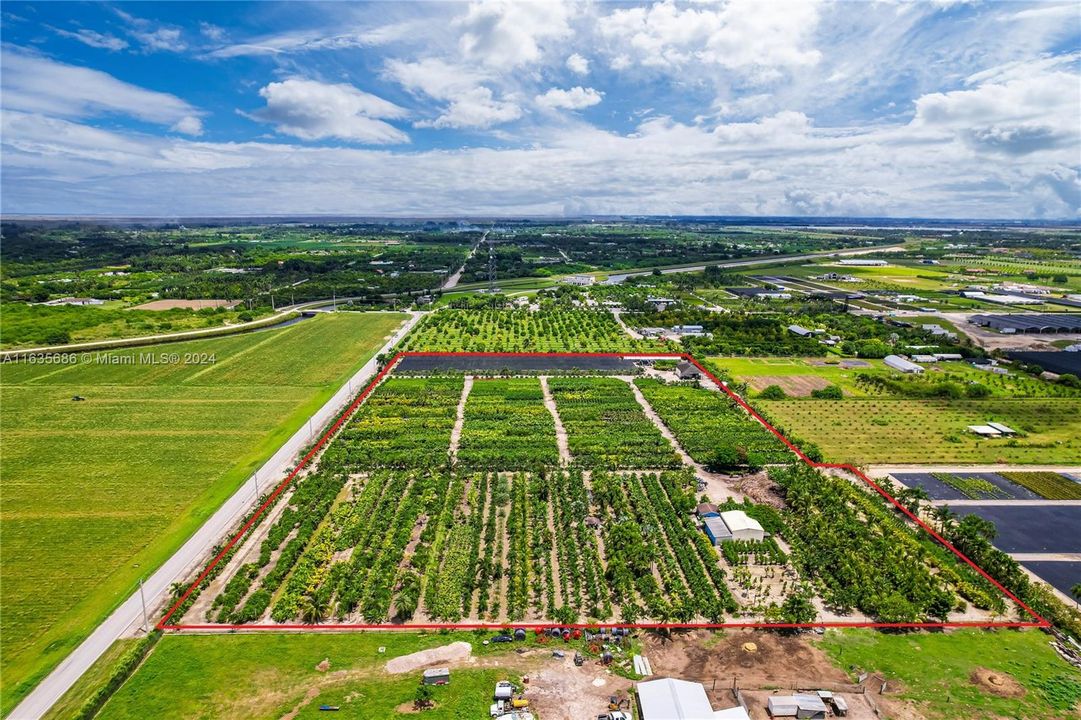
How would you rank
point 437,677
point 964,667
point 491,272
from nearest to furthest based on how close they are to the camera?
1. point 437,677
2. point 964,667
3. point 491,272

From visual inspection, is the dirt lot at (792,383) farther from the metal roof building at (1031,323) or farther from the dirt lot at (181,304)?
the dirt lot at (181,304)

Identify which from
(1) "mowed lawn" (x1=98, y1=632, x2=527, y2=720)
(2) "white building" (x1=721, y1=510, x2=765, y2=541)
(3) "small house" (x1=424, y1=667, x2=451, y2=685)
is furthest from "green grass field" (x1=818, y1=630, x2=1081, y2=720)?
(3) "small house" (x1=424, y1=667, x2=451, y2=685)

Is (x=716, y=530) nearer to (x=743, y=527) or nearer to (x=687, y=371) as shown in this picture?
(x=743, y=527)

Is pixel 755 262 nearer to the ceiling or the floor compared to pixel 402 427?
nearer to the ceiling

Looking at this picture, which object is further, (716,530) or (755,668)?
(716,530)

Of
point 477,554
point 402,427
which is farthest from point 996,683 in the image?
point 402,427

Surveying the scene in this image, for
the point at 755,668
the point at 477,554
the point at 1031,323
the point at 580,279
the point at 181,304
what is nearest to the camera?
the point at 755,668
